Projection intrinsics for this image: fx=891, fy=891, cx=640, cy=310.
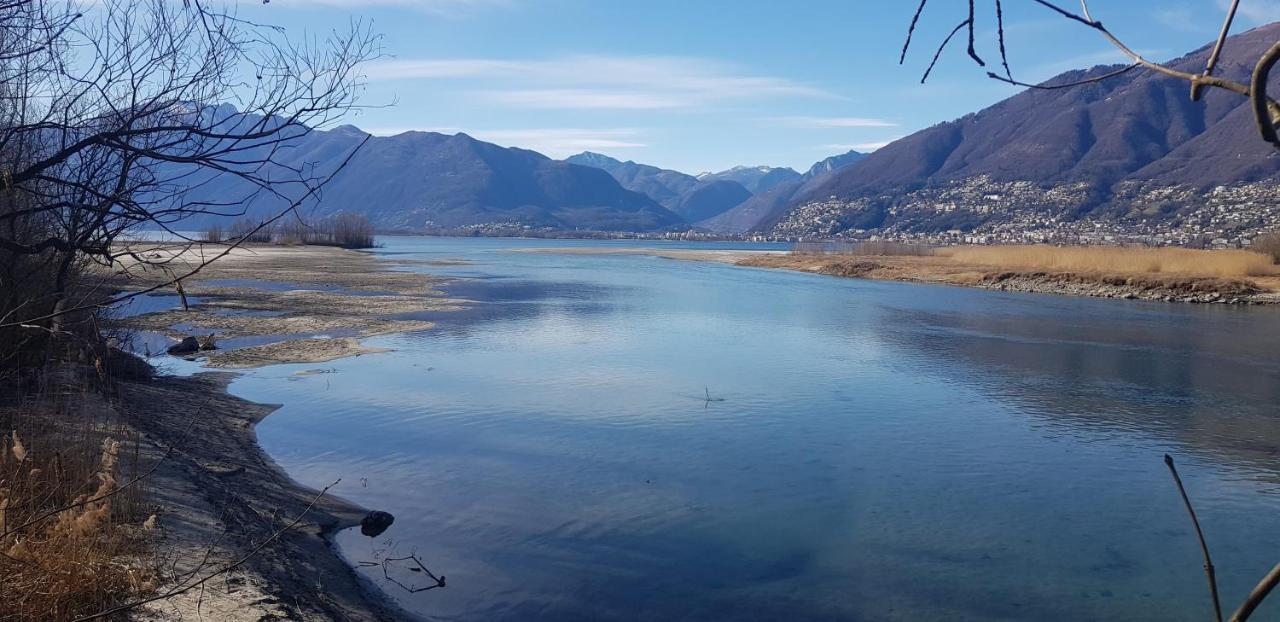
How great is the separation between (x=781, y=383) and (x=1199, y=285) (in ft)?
107

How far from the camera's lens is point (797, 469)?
40.8 ft

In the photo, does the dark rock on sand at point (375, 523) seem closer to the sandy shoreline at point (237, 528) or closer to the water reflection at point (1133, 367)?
the sandy shoreline at point (237, 528)

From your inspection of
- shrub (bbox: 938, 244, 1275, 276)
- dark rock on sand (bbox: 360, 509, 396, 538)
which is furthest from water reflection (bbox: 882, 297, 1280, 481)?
shrub (bbox: 938, 244, 1275, 276)

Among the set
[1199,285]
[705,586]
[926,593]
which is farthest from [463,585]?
[1199,285]

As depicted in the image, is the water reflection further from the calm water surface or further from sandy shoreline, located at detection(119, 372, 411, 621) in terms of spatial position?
sandy shoreline, located at detection(119, 372, 411, 621)

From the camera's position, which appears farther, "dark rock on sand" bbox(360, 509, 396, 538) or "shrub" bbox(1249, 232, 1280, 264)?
"shrub" bbox(1249, 232, 1280, 264)

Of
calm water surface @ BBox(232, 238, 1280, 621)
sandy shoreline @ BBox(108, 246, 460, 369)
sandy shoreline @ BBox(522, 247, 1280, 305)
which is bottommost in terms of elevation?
calm water surface @ BBox(232, 238, 1280, 621)

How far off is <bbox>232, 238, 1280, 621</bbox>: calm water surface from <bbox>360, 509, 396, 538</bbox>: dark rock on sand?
14 centimetres

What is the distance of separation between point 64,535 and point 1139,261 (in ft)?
177

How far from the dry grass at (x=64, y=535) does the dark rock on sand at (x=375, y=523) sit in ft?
8.77

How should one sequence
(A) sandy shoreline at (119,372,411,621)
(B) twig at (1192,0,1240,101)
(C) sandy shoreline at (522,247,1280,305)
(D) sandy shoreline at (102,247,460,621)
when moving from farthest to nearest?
(C) sandy shoreline at (522,247,1280,305) < (D) sandy shoreline at (102,247,460,621) < (A) sandy shoreline at (119,372,411,621) < (B) twig at (1192,0,1240,101)

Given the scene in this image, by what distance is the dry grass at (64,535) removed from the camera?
450cm

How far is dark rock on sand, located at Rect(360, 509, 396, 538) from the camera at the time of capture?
9617 mm

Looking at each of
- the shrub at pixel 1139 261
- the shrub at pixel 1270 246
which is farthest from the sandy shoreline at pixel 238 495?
the shrub at pixel 1270 246
